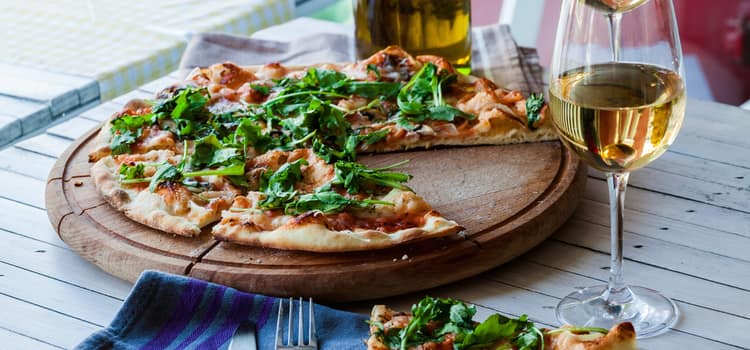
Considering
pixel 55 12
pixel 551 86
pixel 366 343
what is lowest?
pixel 55 12

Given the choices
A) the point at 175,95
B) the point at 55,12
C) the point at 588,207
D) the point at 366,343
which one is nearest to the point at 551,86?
the point at 366,343

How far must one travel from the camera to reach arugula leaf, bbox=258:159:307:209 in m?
2.13

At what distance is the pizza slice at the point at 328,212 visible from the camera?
1947 mm

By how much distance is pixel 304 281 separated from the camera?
1.89 m

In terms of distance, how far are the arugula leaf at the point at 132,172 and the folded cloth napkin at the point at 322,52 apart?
1.00 metres

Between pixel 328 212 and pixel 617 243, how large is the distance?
63cm

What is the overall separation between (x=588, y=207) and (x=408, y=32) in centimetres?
103

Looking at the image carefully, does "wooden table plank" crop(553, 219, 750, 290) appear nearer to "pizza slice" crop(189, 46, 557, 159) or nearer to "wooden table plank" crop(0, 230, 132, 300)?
"pizza slice" crop(189, 46, 557, 159)

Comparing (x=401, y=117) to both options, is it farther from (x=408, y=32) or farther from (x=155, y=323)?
(x=155, y=323)

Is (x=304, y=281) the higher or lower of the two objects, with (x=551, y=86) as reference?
lower

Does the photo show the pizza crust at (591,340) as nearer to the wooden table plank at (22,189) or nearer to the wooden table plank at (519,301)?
the wooden table plank at (519,301)

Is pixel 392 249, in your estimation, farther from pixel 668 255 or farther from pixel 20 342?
pixel 20 342

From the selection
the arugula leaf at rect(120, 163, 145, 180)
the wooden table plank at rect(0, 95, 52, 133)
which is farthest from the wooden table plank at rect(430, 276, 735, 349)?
the wooden table plank at rect(0, 95, 52, 133)

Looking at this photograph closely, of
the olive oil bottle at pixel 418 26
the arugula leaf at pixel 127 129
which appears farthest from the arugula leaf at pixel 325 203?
the olive oil bottle at pixel 418 26
